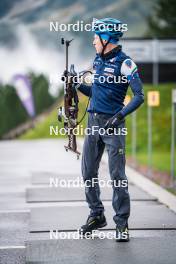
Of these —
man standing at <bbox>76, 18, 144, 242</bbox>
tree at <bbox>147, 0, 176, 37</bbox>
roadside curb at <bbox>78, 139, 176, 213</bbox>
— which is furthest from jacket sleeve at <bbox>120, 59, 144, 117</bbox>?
tree at <bbox>147, 0, 176, 37</bbox>

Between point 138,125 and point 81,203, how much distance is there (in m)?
37.6

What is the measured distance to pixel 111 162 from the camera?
961cm

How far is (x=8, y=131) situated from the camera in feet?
277

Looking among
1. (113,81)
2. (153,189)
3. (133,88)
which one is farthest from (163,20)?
(133,88)

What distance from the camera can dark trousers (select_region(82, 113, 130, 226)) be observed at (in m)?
9.58

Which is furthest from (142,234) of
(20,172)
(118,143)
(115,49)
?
(20,172)

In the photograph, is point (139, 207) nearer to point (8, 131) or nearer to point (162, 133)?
point (162, 133)

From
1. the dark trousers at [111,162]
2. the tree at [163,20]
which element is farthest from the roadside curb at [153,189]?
the tree at [163,20]

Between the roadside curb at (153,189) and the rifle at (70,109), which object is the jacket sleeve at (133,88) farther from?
the roadside curb at (153,189)

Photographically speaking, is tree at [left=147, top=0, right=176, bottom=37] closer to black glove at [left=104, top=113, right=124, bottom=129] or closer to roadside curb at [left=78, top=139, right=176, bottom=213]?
roadside curb at [left=78, top=139, right=176, bottom=213]

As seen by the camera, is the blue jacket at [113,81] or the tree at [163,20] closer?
the blue jacket at [113,81]

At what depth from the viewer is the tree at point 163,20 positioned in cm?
9531

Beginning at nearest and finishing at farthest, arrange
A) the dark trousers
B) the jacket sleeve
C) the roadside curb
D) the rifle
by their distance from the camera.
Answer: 1. the jacket sleeve
2. the dark trousers
3. the rifle
4. the roadside curb

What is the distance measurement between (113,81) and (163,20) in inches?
3546
